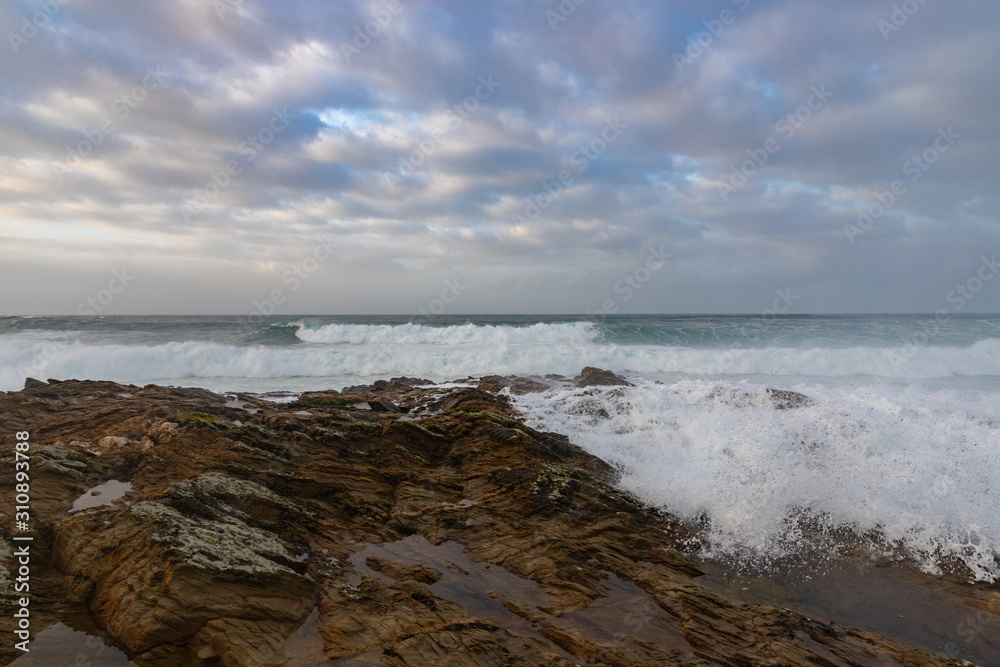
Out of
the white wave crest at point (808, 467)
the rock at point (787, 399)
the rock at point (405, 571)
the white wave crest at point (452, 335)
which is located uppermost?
the white wave crest at point (452, 335)

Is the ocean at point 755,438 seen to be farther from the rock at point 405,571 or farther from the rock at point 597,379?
the rock at point 405,571

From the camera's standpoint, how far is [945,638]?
4816 mm

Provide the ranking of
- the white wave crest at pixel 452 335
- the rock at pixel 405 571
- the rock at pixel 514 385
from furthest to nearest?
the white wave crest at pixel 452 335
the rock at pixel 514 385
the rock at pixel 405 571

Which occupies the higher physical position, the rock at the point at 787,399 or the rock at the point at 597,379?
the rock at the point at 787,399

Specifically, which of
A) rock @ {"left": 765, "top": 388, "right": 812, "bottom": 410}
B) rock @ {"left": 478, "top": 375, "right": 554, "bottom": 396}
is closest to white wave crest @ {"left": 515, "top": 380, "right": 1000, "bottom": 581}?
rock @ {"left": 765, "top": 388, "right": 812, "bottom": 410}

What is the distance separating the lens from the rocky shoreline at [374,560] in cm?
412

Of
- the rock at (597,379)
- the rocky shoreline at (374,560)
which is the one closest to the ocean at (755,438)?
the rocky shoreline at (374,560)

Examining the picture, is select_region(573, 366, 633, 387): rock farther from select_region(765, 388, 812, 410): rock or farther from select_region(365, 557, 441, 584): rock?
select_region(365, 557, 441, 584): rock

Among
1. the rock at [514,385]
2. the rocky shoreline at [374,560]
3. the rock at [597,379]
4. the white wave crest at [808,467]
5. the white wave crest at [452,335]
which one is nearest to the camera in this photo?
the rocky shoreline at [374,560]

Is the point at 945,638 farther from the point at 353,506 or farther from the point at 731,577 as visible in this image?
the point at 353,506

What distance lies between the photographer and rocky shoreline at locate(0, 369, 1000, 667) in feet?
13.5

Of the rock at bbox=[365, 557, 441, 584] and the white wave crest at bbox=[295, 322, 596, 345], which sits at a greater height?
the white wave crest at bbox=[295, 322, 596, 345]

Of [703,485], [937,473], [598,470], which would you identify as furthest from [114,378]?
[937,473]

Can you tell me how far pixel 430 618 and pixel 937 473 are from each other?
8.49m
